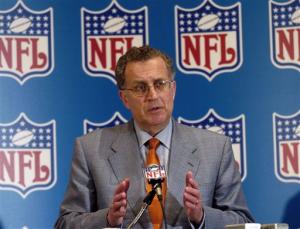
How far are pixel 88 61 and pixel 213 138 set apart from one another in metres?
0.79

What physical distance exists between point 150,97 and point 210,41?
0.68 meters

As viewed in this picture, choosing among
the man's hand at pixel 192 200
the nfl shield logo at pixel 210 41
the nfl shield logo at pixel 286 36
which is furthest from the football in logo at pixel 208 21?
the man's hand at pixel 192 200

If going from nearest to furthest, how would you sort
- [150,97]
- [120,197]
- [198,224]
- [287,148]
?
[120,197]
[198,224]
[150,97]
[287,148]

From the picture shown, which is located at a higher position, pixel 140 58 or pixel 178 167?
pixel 140 58

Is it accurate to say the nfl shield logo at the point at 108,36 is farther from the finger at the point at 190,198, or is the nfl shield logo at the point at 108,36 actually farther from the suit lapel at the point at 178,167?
the finger at the point at 190,198

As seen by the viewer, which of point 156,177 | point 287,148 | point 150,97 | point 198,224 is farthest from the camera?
point 287,148

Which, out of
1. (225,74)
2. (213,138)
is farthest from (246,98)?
(213,138)

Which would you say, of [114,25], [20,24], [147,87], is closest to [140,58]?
[147,87]

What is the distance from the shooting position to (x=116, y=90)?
3432 millimetres

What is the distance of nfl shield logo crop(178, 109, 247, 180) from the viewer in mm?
Answer: 3367

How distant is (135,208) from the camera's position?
280cm

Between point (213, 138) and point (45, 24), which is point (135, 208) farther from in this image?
point (45, 24)

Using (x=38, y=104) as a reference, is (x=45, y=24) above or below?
above

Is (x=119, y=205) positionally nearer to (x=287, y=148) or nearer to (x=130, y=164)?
(x=130, y=164)
